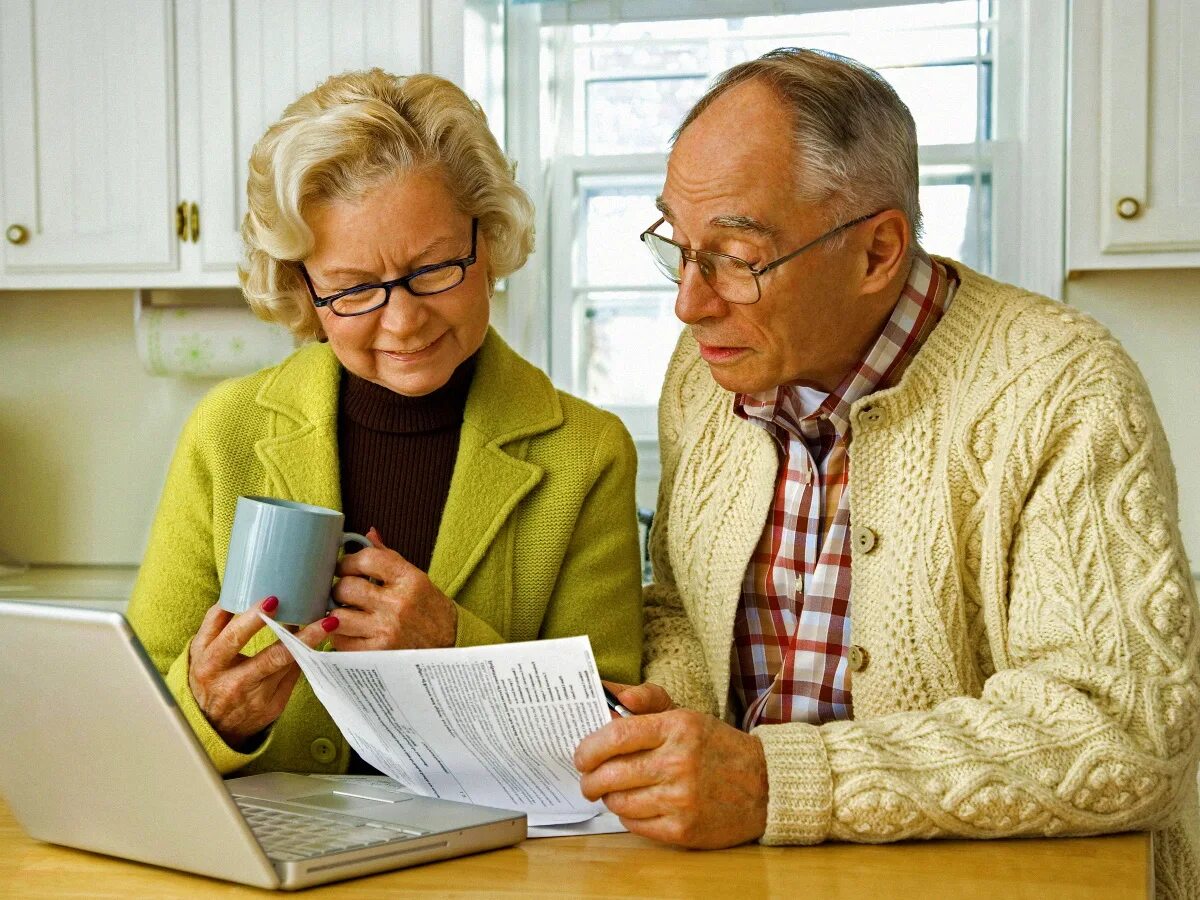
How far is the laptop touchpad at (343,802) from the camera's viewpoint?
3.67 ft

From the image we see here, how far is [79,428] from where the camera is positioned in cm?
320

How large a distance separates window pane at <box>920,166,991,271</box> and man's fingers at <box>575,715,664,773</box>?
196 cm

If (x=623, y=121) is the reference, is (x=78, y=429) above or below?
below

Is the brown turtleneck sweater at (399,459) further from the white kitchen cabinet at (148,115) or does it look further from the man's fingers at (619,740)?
the white kitchen cabinet at (148,115)

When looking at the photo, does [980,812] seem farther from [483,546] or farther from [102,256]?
[102,256]

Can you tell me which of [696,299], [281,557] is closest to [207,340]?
[696,299]

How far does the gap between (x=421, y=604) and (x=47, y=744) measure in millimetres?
344

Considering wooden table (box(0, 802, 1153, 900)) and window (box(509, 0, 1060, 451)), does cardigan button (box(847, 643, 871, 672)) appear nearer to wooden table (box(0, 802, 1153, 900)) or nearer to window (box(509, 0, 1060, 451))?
wooden table (box(0, 802, 1153, 900))

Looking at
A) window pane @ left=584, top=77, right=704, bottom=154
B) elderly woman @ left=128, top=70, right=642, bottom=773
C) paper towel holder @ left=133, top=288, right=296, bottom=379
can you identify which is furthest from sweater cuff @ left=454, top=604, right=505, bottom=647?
window pane @ left=584, top=77, right=704, bottom=154

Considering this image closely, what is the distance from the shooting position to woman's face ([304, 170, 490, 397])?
1.39 m

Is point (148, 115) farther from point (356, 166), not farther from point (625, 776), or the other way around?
point (625, 776)

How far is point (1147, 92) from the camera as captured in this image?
2.39 metres

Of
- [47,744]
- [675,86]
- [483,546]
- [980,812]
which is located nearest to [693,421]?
[483,546]

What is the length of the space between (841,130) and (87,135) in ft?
6.35
